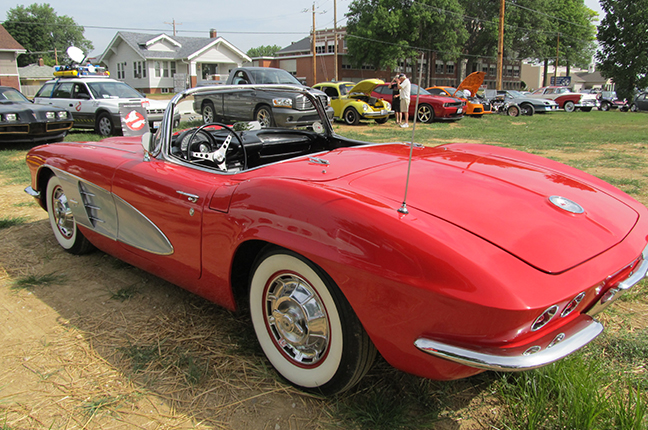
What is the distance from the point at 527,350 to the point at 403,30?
48.1 meters

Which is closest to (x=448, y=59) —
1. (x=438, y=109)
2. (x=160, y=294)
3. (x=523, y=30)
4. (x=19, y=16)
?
(x=523, y=30)

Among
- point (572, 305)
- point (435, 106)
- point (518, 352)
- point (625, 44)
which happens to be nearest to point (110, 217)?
point (518, 352)

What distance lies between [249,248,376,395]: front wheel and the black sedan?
30.9ft

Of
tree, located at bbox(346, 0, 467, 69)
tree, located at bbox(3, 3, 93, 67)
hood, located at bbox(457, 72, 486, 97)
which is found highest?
tree, located at bbox(3, 3, 93, 67)

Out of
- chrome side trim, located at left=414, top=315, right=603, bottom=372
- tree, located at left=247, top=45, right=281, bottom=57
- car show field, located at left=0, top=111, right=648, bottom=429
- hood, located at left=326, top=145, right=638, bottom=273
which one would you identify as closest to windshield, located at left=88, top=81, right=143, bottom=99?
car show field, located at left=0, top=111, right=648, bottom=429

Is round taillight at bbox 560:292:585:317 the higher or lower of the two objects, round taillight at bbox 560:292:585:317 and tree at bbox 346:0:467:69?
the lower

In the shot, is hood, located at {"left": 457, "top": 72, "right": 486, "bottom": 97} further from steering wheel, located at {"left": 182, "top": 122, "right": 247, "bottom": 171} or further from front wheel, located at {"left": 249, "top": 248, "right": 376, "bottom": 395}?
front wheel, located at {"left": 249, "top": 248, "right": 376, "bottom": 395}

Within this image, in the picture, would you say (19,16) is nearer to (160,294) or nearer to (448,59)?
(448,59)

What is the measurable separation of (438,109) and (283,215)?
50.4ft

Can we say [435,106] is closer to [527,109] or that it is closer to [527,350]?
[527,109]

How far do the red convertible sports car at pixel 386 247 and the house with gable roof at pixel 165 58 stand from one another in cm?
4014

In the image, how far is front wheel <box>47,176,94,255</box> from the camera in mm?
3584

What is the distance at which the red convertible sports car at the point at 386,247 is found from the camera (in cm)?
149

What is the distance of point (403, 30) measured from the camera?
45.2 m
